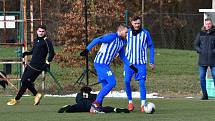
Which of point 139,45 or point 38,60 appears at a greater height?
point 139,45

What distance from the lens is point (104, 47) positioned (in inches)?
534

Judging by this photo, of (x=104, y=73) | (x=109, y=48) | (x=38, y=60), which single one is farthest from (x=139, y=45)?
(x=38, y=60)

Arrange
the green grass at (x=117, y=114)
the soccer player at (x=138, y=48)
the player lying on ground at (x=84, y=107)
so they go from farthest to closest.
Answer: the soccer player at (x=138, y=48)
the player lying on ground at (x=84, y=107)
the green grass at (x=117, y=114)

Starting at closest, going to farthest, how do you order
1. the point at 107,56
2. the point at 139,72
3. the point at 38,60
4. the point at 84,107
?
1. the point at 84,107
2. the point at 107,56
3. the point at 139,72
4. the point at 38,60

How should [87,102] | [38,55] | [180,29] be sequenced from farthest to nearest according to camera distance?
1. [180,29]
2. [38,55]
3. [87,102]

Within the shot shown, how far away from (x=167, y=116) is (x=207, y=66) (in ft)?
15.1

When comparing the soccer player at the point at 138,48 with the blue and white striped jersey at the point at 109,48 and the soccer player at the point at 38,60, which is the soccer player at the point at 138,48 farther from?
the soccer player at the point at 38,60

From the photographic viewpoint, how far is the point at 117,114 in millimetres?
12953

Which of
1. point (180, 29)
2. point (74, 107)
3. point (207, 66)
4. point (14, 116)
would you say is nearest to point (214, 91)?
point (207, 66)

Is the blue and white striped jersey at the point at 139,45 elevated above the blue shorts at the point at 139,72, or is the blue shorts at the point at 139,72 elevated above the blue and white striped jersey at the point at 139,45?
the blue and white striped jersey at the point at 139,45

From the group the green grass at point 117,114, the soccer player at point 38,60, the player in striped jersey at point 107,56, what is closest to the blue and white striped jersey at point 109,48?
the player in striped jersey at point 107,56

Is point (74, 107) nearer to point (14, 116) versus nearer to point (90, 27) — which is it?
point (14, 116)

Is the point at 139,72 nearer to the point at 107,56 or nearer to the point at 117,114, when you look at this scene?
the point at 107,56

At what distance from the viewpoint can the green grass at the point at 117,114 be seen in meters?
12.3
